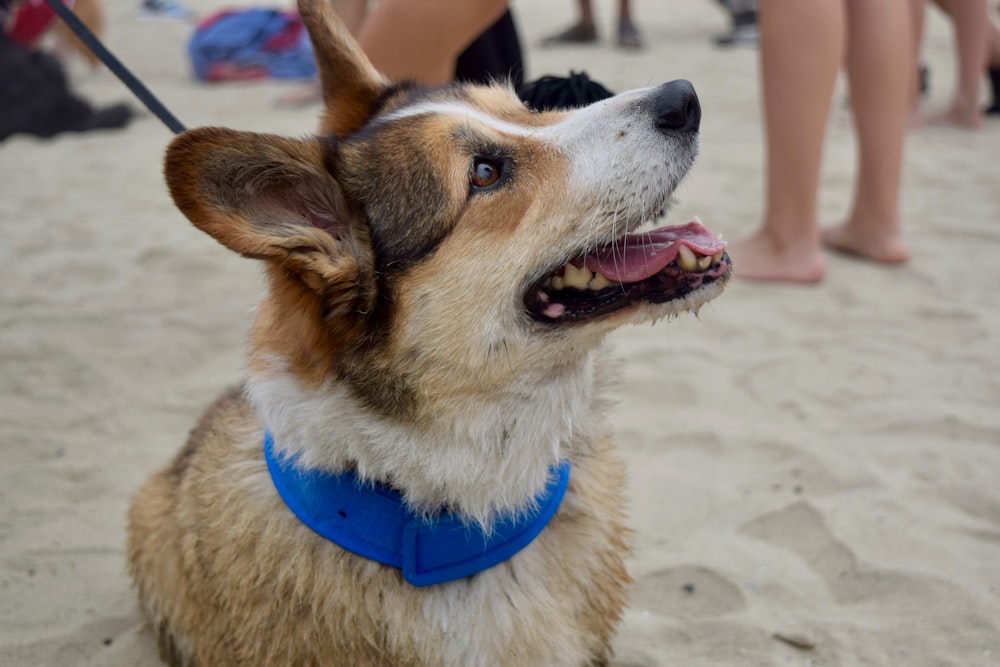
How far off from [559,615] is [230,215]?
1.16 metres

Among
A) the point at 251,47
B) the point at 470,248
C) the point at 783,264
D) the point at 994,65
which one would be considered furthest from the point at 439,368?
the point at 251,47

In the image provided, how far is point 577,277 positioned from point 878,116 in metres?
3.25

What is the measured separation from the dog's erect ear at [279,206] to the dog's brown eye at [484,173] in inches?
10.8

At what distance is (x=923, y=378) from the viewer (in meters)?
3.86

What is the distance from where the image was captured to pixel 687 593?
9.15 feet

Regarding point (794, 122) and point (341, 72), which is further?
point (794, 122)

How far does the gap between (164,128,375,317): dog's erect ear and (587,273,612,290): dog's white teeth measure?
502 mm

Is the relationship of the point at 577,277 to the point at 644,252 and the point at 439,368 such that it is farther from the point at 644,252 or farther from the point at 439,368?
the point at 439,368

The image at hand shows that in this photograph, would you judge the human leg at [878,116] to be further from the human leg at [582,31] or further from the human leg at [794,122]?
the human leg at [582,31]

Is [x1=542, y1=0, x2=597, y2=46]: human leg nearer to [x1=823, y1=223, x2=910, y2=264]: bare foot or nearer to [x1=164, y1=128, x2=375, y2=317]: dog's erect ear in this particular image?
[x1=823, y1=223, x2=910, y2=264]: bare foot

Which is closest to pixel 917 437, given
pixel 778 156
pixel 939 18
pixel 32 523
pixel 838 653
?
pixel 838 653

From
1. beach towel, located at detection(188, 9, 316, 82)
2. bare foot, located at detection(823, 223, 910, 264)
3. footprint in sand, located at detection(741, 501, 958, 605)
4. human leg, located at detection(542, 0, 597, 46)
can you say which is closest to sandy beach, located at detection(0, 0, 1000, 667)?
footprint in sand, located at detection(741, 501, 958, 605)

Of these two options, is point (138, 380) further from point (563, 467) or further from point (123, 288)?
point (563, 467)

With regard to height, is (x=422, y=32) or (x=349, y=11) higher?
(x=422, y=32)
